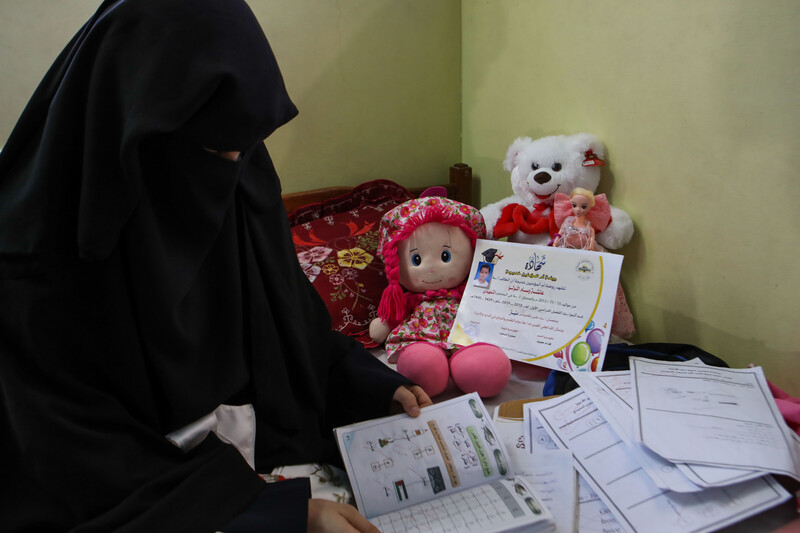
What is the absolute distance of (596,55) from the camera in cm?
138

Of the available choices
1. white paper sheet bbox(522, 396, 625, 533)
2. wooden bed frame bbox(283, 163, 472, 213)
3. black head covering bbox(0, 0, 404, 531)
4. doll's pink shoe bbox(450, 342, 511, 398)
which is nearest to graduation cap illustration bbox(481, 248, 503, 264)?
doll's pink shoe bbox(450, 342, 511, 398)

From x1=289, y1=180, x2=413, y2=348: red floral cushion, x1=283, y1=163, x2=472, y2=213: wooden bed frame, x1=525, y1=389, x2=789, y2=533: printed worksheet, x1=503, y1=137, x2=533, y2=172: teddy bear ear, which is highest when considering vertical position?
x1=503, y1=137, x2=533, y2=172: teddy bear ear

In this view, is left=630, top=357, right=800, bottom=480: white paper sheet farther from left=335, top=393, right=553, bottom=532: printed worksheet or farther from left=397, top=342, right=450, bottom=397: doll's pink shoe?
left=397, top=342, right=450, bottom=397: doll's pink shoe

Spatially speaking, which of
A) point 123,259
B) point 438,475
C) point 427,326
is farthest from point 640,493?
point 123,259

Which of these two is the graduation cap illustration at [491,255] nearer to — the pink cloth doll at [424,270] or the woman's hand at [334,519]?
the pink cloth doll at [424,270]

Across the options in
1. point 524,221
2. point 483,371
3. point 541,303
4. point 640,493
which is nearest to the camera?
point 640,493

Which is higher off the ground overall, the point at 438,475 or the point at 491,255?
the point at 491,255

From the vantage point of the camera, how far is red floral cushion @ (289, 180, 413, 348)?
1.44 meters

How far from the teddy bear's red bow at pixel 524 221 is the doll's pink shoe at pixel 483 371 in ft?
1.27

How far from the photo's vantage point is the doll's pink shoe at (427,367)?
1.18m

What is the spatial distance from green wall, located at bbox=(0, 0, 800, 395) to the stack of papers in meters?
0.27

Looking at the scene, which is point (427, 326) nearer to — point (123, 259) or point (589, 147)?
point (589, 147)

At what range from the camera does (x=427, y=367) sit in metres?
1.18

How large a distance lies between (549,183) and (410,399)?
2.44 ft
